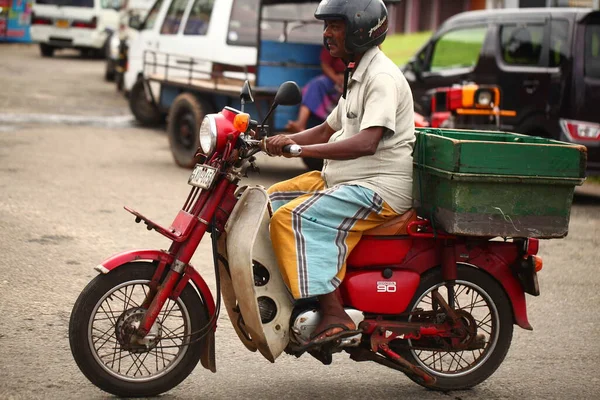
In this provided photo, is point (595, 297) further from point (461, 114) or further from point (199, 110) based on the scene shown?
point (199, 110)

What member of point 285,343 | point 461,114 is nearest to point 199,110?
point 461,114

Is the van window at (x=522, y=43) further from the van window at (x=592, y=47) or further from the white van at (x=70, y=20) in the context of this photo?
the white van at (x=70, y=20)

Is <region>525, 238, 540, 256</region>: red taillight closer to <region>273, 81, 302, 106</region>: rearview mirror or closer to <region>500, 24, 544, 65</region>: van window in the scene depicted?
<region>273, 81, 302, 106</region>: rearview mirror

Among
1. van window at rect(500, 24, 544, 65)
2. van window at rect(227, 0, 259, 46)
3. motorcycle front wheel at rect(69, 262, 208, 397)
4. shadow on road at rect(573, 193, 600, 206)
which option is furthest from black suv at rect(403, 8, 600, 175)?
motorcycle front wheel at rect(69, 262, 208, 397)

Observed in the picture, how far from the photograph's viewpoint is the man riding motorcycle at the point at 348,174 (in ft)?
14.5

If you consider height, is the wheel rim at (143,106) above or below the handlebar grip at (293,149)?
below

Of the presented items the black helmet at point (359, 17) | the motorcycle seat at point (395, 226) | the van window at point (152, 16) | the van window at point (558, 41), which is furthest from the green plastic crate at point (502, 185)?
the van window at point (152, 16)

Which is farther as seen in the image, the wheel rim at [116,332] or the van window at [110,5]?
the van window at [110,5]

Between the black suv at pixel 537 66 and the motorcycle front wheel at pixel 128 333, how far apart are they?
23.7ft

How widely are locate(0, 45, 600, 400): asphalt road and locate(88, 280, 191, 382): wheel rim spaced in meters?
0.16

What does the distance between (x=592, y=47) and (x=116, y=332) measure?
7.86 metres

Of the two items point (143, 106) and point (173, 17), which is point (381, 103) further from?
point (143, 106)

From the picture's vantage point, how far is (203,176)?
446 centimetres

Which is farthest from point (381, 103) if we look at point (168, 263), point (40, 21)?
point (40, 21)
